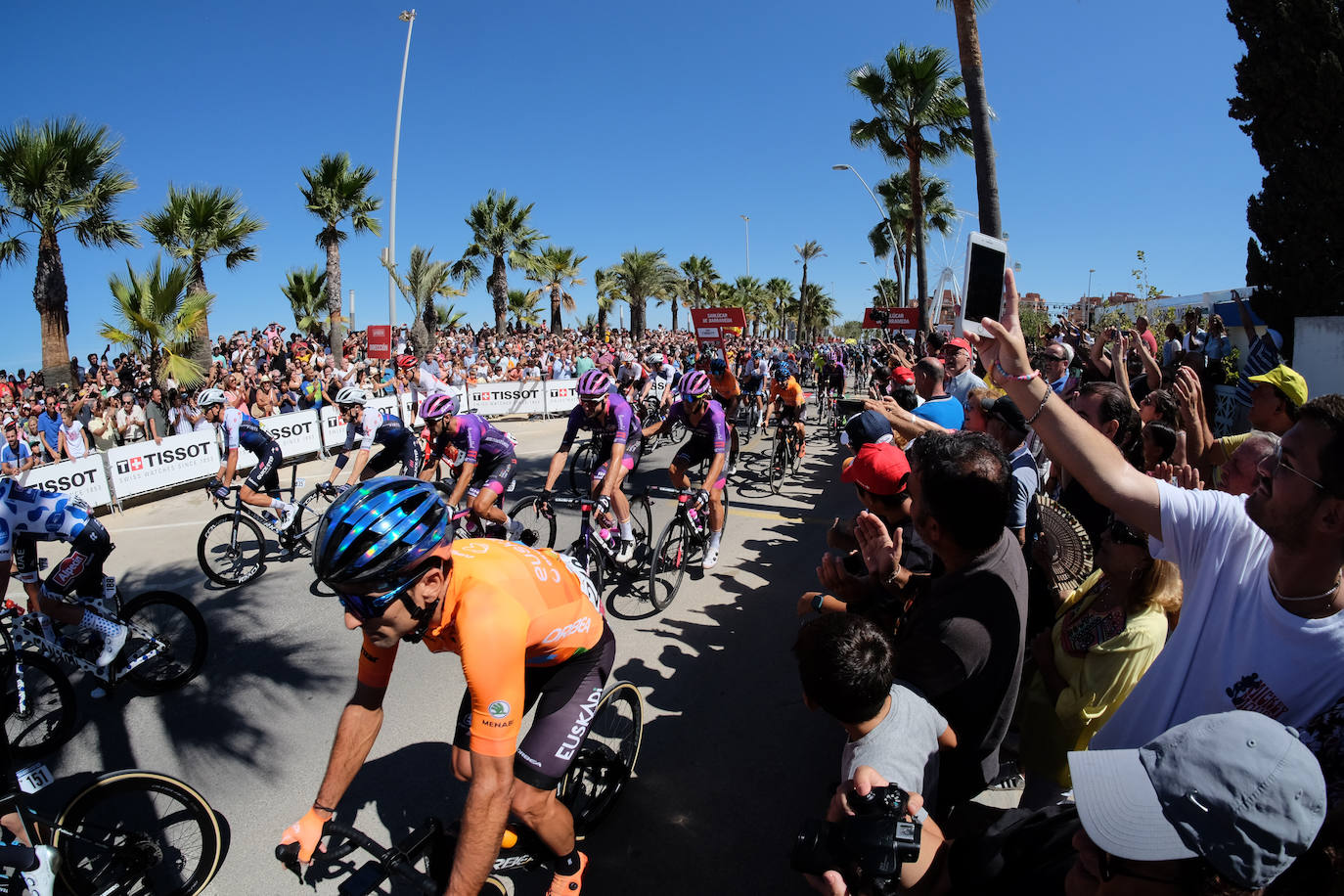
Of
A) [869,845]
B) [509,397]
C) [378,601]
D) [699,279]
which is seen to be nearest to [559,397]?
[509,397]

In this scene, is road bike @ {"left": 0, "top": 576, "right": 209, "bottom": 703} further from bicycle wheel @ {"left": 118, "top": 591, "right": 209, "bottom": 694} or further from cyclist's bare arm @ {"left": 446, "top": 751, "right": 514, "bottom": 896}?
cyclist's bare arm @ {"left": 446, "top": 751, "right": 514, "bottom": 896}

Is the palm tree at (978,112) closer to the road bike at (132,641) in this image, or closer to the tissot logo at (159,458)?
the road bike at (132,641)

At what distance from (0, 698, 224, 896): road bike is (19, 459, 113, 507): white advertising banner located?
28.1ft

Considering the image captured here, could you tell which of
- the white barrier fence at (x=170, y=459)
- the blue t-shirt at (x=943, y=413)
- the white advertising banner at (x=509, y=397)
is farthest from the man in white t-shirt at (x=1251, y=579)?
the white advertising banner at (x=509, y=397)

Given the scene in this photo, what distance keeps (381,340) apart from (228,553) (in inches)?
607

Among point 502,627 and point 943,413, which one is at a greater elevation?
point 943,413

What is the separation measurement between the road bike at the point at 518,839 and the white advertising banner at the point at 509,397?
17.2 m

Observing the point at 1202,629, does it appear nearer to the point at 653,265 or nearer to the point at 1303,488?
the point at 1303,488

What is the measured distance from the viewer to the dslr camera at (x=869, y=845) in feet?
4.56

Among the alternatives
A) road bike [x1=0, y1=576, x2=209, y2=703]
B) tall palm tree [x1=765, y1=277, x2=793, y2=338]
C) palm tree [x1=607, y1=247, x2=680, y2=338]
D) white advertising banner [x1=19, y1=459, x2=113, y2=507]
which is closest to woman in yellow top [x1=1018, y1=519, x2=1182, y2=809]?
road bike [x1=0, y1=576, x2=209, y2=703]

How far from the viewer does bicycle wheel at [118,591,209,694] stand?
443 cm

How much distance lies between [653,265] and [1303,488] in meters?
46.6

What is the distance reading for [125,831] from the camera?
108 inches

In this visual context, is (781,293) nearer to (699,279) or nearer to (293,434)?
(699,279)
